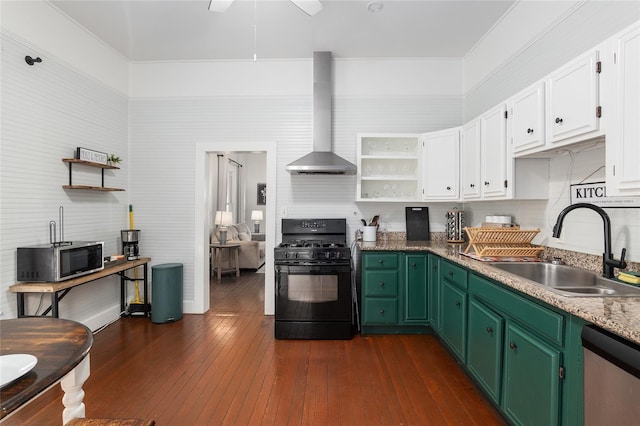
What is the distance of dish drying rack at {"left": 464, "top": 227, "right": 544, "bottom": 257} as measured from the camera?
2.32 meters

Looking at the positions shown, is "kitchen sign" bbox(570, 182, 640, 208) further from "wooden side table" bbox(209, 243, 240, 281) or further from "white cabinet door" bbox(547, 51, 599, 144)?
"wooden side table" bbox(209, 243, 240, 281)

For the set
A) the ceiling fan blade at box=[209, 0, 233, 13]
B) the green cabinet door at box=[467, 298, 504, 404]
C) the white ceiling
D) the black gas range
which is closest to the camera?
the green cabinet door at box=[467, 298, 504, 404]

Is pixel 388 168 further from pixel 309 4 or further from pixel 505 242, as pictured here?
pixel 309 4

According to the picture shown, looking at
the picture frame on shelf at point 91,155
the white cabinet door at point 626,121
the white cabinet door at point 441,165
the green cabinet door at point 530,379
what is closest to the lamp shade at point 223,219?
the picture frame on shelf at point 91,155

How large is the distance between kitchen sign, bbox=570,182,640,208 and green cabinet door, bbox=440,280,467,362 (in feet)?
3.35

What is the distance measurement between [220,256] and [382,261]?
141 inches

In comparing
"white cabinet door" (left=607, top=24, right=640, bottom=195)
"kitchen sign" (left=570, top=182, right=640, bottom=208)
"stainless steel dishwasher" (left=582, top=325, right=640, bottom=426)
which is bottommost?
"stainless steel dishwasher" (left=582, top=325, right=640, bottom=426)

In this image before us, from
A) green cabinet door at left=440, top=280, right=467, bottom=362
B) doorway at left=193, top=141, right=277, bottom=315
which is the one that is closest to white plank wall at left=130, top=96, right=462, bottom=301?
doorway at left=193, top=141, right=277, bottom=315

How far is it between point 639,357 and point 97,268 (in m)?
3.65

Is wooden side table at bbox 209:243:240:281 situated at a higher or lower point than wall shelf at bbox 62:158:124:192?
lower

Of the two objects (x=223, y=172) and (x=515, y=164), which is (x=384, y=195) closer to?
(x=515, y=164)

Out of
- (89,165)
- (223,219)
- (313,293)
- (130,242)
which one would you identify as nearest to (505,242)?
(313,293)

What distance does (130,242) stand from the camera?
3.49 meters

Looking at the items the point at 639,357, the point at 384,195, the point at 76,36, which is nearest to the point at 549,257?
the point at 639,357
